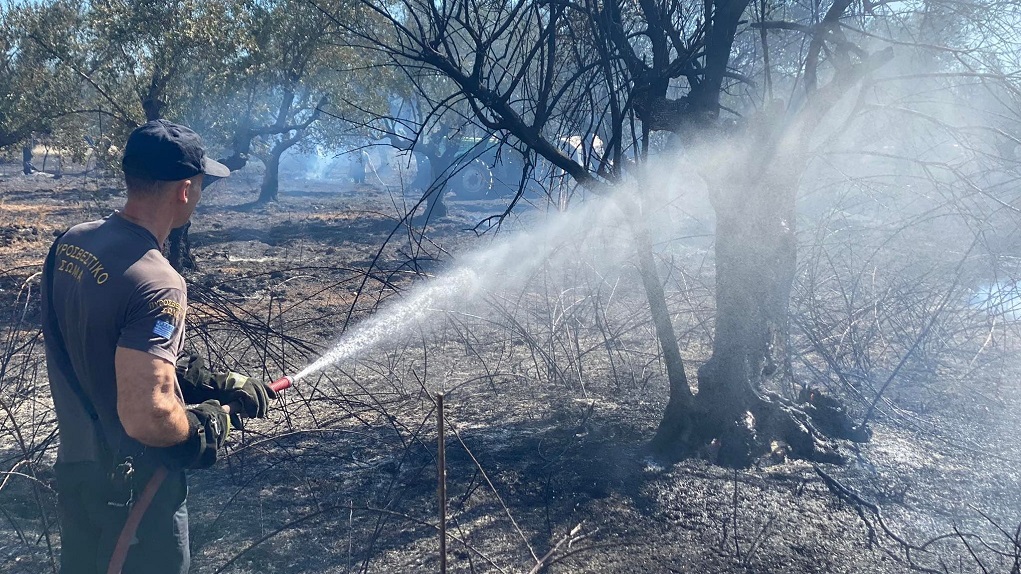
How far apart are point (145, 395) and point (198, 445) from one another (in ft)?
1.04

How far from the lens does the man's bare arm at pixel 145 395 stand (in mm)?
2104

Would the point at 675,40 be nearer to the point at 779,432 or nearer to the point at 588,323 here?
the point at 779,432

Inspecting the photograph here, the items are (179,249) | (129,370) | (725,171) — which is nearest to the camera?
(129,370)

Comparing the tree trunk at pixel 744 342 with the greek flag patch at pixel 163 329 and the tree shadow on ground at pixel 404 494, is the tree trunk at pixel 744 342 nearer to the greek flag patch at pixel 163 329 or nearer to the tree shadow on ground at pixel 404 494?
the tree shadow on ground at pixel 404 494

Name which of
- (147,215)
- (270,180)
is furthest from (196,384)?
(270,180)

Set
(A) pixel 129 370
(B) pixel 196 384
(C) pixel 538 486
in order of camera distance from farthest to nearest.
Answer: (C) pixel 538 486
(B) pixel 196 384
(A) pixel 129 370

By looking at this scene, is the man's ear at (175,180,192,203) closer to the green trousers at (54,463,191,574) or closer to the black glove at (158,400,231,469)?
the black glove at (158,400,231,469)

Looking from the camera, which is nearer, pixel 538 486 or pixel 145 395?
pixel 145 395

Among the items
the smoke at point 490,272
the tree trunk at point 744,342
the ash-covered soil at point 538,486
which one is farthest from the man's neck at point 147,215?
the tree trunk at point 744,342

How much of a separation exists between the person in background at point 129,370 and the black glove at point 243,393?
18 cm

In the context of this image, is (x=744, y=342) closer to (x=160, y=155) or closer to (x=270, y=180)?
(x=160, y=155)

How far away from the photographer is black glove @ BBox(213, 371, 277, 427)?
2.75m

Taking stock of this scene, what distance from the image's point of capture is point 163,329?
2150 mm

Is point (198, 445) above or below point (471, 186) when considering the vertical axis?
below
